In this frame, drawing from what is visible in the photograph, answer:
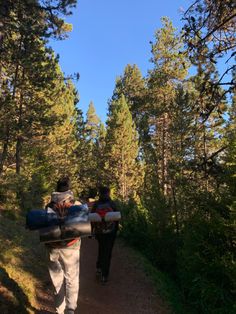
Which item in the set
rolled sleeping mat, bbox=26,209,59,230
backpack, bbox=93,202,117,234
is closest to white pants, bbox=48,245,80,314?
rolled sleeping mat, bbox=26,209,59,230

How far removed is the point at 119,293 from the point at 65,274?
2.57 meters

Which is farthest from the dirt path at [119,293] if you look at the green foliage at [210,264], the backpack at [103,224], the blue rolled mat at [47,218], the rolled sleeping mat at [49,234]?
the blue rolled mat at [47,218]

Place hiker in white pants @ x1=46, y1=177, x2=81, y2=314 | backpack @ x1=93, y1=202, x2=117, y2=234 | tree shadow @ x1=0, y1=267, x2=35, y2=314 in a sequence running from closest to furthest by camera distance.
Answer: hiker in white pants @ x1=46, y1=177, x2=81, y2=314
tree shadow @ x1=0, y1=267, x2=35, y2=314
backpack @ x1=93, y1=202, x2=117, y2=234

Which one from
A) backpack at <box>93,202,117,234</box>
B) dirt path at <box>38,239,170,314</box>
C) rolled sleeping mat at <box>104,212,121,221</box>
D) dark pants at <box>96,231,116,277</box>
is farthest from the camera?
dark pants at <box>96,231,116,277</box>

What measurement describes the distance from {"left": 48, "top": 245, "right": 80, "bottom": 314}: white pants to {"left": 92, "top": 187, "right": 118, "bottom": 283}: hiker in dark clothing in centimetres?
219

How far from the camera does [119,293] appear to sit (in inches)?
301

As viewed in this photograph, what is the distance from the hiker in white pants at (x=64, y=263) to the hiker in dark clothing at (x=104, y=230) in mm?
2196

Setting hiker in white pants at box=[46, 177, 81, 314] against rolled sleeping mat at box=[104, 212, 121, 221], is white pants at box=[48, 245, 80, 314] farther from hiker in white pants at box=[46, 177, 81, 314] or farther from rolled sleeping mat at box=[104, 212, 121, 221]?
rolled sleeping mat at box=[104, 212, 121, 221]

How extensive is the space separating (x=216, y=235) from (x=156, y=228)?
Result: 3582mm

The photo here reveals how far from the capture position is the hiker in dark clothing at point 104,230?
7.65m

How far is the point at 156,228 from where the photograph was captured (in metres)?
10.5

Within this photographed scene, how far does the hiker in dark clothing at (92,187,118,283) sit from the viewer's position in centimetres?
765

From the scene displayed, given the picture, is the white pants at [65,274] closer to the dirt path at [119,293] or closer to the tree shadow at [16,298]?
the tree shadow at [16,298]

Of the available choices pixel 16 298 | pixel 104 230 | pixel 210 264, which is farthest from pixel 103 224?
pixel 16 298
